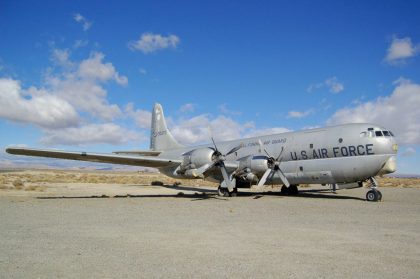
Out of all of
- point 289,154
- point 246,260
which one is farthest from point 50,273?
point 289,154

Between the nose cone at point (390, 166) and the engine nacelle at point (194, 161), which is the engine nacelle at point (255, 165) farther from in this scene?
the nose cone at point (390, 166)

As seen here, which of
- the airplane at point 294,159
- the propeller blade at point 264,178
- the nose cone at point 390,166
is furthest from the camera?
the propeller blade at point 264,178

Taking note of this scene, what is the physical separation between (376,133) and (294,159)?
5161mm

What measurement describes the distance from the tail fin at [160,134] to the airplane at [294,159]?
277 inches

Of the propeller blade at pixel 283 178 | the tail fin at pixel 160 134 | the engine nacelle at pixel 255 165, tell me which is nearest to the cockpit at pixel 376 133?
the propeller blade at pixel 283 178

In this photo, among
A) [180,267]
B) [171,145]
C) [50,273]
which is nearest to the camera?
[50,273]

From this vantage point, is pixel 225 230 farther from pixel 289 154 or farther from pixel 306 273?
pixel 289 154

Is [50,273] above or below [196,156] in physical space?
below

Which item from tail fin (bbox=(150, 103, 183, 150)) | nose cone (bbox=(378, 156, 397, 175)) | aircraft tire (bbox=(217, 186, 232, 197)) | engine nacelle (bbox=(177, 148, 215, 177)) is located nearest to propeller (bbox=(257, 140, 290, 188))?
aircraft tire (bbox=(217, 186, 232, 197))

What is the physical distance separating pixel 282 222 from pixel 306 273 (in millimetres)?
6044

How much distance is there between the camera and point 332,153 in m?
21.2

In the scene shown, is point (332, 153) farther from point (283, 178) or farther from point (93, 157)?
point (93, 157)

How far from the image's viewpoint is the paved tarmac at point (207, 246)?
19.2 ft

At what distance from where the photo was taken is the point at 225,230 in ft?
33.1
